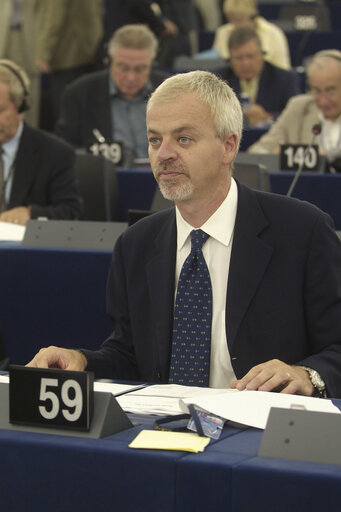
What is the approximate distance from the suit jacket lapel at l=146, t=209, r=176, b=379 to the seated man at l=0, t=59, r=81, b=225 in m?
2.27

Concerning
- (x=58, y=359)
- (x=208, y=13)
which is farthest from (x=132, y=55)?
(x=208, y=13)

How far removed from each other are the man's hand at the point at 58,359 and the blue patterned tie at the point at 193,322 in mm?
200

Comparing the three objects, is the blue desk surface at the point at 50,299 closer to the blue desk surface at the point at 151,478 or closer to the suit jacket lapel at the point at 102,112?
the blue desk surface at the point at 151,478

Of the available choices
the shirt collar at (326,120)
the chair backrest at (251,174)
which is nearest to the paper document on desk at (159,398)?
the chair backrest at (251,174)

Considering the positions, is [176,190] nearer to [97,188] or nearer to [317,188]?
[317,188]

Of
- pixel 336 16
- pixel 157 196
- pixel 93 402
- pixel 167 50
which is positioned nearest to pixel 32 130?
pixel 157 196

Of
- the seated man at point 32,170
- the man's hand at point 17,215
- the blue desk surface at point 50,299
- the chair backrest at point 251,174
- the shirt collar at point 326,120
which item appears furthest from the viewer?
the shirt collar at point 326,120

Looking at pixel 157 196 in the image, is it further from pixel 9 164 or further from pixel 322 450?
pixel 322 450

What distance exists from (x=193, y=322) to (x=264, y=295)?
0.15 meters

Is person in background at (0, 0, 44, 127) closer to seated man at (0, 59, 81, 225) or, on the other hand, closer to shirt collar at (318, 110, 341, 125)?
shirt collar at (318, 110, 341, 125)

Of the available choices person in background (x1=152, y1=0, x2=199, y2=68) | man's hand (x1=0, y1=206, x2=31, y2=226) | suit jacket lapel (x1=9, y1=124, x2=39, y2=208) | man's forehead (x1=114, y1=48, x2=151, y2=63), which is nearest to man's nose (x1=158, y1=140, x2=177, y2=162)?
man's hand (x1=0, y1=206, x2=31, y2=226)

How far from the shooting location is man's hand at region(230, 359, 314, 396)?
1986 mm

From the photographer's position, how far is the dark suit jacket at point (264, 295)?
2238mm

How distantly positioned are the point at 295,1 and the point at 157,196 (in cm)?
810
